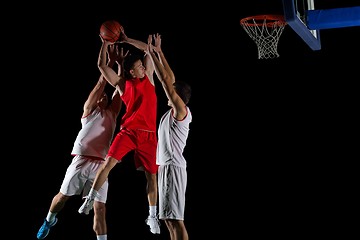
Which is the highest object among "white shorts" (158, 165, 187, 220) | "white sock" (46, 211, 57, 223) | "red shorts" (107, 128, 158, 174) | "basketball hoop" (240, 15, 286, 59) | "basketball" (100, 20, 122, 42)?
"basketball" (100, 20, 122, 42)

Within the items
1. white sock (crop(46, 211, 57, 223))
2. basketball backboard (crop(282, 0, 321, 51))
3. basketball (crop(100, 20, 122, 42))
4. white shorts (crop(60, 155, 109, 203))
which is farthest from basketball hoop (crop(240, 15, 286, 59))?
white sock (crop(46, 211, 57, 223))

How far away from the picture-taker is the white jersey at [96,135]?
21.6 ft

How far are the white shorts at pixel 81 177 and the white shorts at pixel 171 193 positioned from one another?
0.80 metres

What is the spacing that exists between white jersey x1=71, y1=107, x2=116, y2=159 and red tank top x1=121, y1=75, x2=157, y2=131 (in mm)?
280

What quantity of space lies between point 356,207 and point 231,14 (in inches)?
102

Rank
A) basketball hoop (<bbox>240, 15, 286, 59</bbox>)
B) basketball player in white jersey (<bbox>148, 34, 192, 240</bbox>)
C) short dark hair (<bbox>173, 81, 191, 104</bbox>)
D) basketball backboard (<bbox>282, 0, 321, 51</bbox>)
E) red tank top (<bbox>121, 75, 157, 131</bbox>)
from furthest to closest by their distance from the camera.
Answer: basketball hoop (<bbox>240, 15, 286, 59</bbox>)
red tank top (<bbox>121, 75, 157, 131</bbox>)
short dark hair (<bbox>173, 81, 191, 104</bbox>)
basketball player in white jersey (<bbox>148, 34, 192, 240</bbox>)
basketball backboard (<bbox>282, 0, 321, 51</bbox>)

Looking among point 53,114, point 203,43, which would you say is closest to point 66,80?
point 53,114

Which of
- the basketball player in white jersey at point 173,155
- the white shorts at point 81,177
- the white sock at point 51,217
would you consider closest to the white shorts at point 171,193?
the basketball player in white jersey at point 173,155

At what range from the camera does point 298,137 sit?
25.6 ft

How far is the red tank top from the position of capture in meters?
6.38

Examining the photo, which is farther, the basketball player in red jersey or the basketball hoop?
the basketball hoop

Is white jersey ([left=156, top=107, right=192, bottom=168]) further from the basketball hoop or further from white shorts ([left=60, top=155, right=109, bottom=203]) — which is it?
the basketball hoop

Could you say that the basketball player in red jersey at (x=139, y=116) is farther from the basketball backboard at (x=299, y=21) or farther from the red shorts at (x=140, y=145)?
the basketball backboard at (x=299, y=21)

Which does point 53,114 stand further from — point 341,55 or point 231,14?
point 341,55
